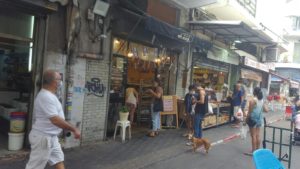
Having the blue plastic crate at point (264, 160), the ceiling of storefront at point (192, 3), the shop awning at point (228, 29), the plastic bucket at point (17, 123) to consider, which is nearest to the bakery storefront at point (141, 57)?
the shop awning at point (228, 29)

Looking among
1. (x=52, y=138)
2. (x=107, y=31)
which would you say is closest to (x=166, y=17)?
(x=107, y=31)

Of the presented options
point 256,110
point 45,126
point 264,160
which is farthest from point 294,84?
point 45,126

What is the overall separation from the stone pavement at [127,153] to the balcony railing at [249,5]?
8563 millimetres

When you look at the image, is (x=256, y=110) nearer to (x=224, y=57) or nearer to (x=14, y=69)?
(x=14, y=69)

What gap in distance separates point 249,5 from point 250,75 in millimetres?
5979

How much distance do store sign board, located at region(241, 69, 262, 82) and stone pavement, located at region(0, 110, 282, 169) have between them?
1121 cm

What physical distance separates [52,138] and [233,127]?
11556mm

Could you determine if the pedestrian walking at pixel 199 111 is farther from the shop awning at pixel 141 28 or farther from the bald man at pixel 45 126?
the bald man at pixel 45 126

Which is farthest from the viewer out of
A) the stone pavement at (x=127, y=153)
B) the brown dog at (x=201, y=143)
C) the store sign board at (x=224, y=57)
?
the store sign board at (x=224, y=57)

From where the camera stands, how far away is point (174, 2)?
12.8 metres

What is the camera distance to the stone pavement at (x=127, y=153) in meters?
7.57

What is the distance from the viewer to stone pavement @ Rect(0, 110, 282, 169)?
7.57 metres

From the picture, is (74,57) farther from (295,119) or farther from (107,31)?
(295,119)

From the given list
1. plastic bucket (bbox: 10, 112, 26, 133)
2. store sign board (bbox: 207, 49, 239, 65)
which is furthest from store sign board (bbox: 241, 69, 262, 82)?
plastic bucket (bbox: 10, 112, 26, 133)
